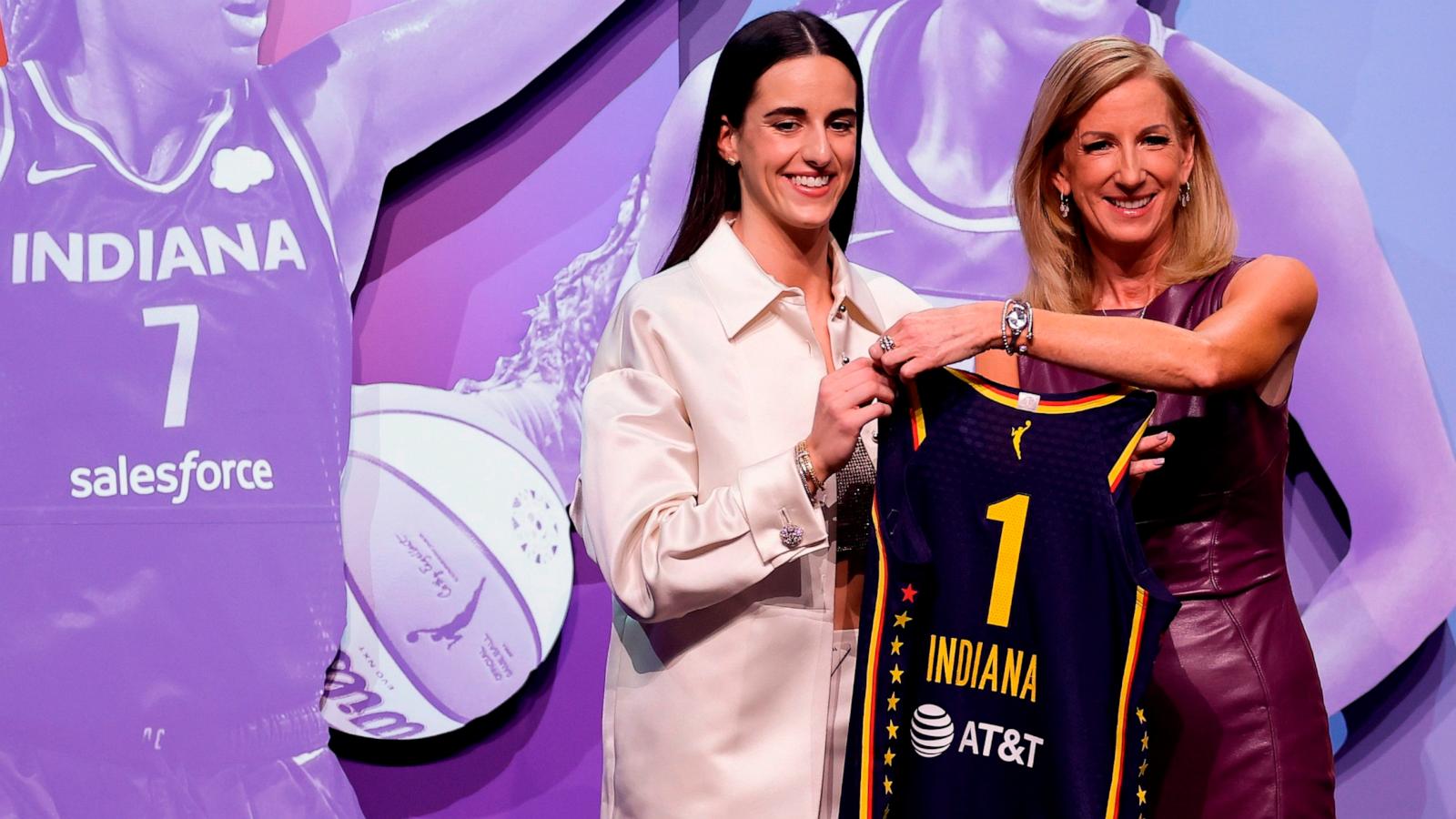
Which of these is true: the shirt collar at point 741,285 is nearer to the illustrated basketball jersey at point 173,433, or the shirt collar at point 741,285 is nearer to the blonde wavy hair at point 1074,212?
the blonde wavy hair at point 1074,212

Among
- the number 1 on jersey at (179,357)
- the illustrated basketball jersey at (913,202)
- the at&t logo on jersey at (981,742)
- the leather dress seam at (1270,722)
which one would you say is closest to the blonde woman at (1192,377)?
the leather dress seam at (1270,722)

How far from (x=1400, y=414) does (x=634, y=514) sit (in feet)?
6.58

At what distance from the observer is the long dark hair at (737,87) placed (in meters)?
1.82

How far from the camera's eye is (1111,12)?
2.91 metres

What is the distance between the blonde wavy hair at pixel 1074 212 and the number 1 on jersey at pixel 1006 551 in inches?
22.7

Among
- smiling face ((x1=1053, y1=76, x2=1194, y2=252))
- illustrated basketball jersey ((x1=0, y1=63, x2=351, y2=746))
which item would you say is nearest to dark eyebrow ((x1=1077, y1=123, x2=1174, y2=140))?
smiling face ((x1=1053, y1=76, x2=1194, y2=252))

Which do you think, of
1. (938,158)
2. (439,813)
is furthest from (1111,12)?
(439,813)

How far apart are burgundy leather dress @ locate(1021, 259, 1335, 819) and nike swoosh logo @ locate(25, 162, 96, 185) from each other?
97.5 inches

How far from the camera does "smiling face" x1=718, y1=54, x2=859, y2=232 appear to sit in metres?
1.80

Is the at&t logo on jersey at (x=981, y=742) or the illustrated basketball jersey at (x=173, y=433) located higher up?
the illustrated basketball jersey at (x=173, y=433)

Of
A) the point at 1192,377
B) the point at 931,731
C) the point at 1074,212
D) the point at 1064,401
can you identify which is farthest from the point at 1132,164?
the point at 931,731

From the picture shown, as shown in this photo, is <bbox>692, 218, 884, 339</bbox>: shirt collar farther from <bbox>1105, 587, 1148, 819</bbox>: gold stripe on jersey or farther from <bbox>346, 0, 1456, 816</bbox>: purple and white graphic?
<bbox>346, 0, 1456, 816</bbox>: purple and white graphic

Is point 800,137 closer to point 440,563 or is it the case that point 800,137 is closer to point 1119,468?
point 1119,468

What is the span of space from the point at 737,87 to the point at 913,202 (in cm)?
116
